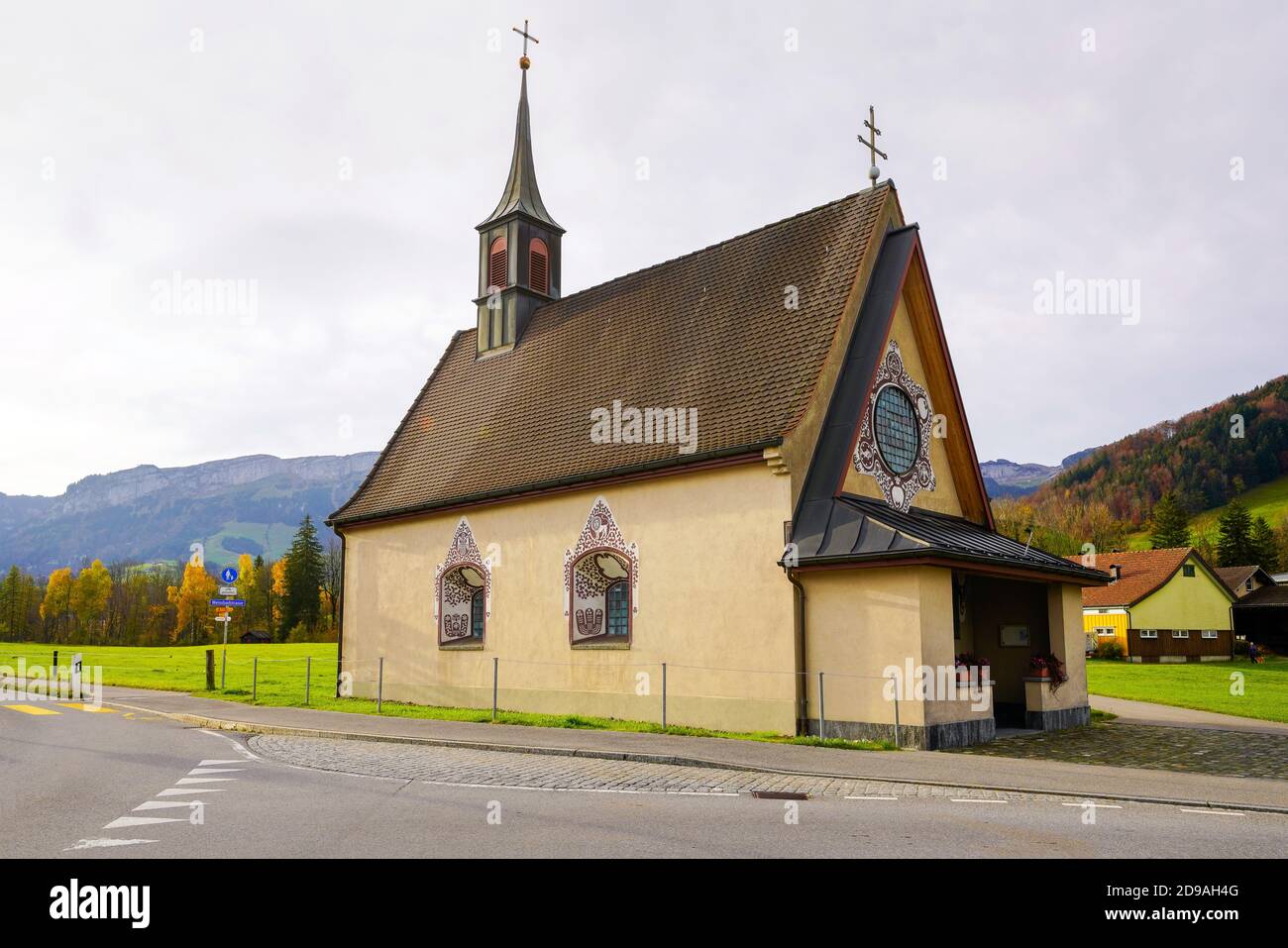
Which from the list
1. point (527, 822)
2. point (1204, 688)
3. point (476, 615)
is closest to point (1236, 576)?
point (1204, 688)

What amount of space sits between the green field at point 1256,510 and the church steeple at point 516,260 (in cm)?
9916

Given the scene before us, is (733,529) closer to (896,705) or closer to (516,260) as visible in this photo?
(896,705)

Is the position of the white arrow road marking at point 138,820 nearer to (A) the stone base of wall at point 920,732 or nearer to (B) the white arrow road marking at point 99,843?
(B) the white arrow road marking at point 99,843

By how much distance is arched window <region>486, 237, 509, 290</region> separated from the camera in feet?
86.1

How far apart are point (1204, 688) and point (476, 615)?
81.3 ft

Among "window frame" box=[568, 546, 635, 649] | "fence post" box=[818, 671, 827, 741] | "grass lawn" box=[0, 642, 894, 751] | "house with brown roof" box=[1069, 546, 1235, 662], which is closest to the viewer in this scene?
"fence post" box=[818, 671, 827, 741]

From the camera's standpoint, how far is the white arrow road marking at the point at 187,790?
32.4ft

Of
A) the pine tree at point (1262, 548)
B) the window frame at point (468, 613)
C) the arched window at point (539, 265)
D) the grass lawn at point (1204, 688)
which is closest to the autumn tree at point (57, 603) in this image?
the arched window at point (539, 265)

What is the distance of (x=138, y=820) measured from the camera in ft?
27.5

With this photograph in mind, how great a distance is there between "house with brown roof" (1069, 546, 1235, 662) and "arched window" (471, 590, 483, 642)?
4626 centimetres

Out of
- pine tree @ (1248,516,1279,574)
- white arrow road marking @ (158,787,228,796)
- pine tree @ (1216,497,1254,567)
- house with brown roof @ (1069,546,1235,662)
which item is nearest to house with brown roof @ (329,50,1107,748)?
white arrow road marking @ (158,787,228,796)

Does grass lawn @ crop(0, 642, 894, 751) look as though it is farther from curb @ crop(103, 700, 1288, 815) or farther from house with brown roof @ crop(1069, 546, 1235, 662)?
house with brown roof @ crop(1069, 546, 1235, 662)

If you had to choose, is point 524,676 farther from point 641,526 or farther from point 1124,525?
point 1124,525
